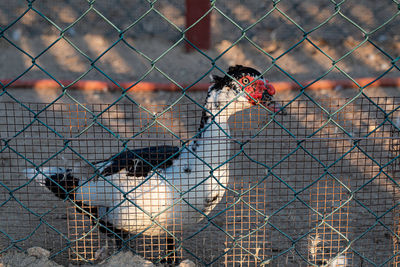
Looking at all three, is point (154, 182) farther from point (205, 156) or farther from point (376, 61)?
point (376, 61)

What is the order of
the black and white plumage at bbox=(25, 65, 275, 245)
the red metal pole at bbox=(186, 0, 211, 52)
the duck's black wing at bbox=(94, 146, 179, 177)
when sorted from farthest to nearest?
the red metal pole at bbox=(186, 0, 211, 52) < the duck's black wing at bbox=(94, 146, 179, 177) < the black and white plumage at bbox=(25, 65, 275, 245)

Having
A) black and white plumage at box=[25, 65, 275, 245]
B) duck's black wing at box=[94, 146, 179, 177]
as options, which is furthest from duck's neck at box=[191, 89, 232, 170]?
duck's black wing at box=[94, 146, 179, 177]

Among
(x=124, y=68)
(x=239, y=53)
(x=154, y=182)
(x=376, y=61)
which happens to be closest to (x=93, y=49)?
(x=124, y=68)

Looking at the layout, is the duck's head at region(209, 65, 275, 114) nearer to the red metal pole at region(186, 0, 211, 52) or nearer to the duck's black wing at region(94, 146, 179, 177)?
the duck's black wing at region(94, 146, 179, 177)

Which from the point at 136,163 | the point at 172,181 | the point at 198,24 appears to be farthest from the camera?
the point at 198,24

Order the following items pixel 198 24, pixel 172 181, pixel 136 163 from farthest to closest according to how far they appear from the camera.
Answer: pixel 198 24 < pixel 136 163 < pixel 172 181

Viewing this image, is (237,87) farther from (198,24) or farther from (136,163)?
(198,24)

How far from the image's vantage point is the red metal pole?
594 cm

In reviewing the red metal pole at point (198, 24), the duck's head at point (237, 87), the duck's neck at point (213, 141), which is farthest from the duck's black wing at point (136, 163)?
the red metal pole at point (198, 24)

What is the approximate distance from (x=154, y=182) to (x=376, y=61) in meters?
4.57

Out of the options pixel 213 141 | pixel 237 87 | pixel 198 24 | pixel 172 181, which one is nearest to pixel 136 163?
pixel 172 181

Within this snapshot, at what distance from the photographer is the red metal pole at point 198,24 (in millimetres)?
5941

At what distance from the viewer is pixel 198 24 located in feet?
20.2

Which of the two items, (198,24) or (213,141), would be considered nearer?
(213,141)
